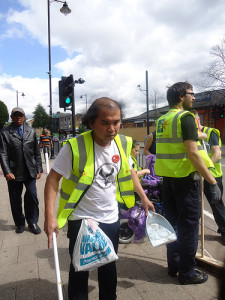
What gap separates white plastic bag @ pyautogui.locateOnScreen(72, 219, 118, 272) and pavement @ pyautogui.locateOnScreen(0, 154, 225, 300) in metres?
0.89

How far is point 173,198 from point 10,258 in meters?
2.17

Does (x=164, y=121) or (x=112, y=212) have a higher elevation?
(x=164, y=121)

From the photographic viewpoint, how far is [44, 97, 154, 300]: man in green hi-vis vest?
5.37 ft

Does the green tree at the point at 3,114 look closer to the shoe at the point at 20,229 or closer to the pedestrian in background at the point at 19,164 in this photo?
the pedestrian in background at the point at 19,164

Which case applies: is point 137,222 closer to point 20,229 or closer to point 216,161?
point 216,161

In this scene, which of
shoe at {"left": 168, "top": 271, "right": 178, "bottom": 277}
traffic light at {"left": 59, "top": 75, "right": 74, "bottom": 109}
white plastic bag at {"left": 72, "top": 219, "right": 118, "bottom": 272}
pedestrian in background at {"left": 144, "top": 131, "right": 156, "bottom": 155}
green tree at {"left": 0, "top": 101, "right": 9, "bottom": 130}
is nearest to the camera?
white plastic bag at {"left": 72, "top": 219, "right": 118, "bottom": 272}

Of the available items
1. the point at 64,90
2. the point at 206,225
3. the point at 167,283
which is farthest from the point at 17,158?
the point at 64,90

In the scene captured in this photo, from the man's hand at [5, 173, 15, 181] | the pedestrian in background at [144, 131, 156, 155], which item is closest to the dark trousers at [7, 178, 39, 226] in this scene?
the man's hand at [5, 173, 15, 181]

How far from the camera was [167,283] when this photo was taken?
2.42 m

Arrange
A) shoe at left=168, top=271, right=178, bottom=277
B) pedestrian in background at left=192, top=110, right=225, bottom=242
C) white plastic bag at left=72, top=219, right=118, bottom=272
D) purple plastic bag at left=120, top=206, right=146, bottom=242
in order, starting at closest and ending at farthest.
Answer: white plastic bag at left=72, top=219, right=118, bottom=272 → shoe at left=168, top=271, right=178, bottom=277 → purple plastic bag at left=120, top=206, right=146, bottom=242 → pedestrian in background at left=192, top=110, right=225, bottom=242

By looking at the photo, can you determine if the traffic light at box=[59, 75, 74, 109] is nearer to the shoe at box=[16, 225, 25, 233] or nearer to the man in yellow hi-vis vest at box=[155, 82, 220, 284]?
the shoe at box=[16, 225, 25, 233]

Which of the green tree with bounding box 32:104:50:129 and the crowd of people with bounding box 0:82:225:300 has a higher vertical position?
the green tree with bounding box 32:104:50:129

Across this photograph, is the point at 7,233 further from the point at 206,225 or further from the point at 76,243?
the point at 206,225

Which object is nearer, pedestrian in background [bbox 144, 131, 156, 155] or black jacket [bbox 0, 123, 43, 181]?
black jacket [bbox 0, 123, 43, 181]
